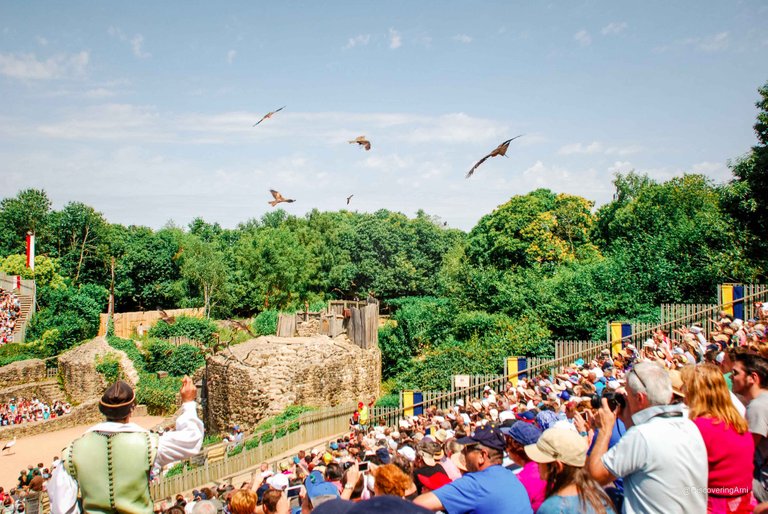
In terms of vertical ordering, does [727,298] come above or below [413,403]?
above

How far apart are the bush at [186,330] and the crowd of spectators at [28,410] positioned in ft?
22.7

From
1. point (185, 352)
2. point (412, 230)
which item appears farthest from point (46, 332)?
point (412, 230)

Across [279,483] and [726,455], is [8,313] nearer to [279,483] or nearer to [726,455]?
[279,483]

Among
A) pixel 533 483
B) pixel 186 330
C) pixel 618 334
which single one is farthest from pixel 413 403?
pixel 186 330

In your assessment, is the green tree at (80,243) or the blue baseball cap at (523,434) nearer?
the blue baseball cap at (523,434)

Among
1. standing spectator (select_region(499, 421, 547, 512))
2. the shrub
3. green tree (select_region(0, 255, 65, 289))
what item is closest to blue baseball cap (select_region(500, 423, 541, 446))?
standing spectator (select_region(499, 421, 547, 512))

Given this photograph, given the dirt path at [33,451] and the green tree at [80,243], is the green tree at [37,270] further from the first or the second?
the dirt path at [33,451]

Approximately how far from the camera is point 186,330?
119 ft

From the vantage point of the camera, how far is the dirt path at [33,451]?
2064 cm

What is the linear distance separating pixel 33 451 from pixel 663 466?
86.6 ft

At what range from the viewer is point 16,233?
46812 millimetres

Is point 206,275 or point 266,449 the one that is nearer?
point 266,449

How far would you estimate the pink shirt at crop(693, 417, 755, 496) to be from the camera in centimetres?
328

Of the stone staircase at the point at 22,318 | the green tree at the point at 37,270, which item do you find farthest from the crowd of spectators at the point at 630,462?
the green tree at the point at 37,270
